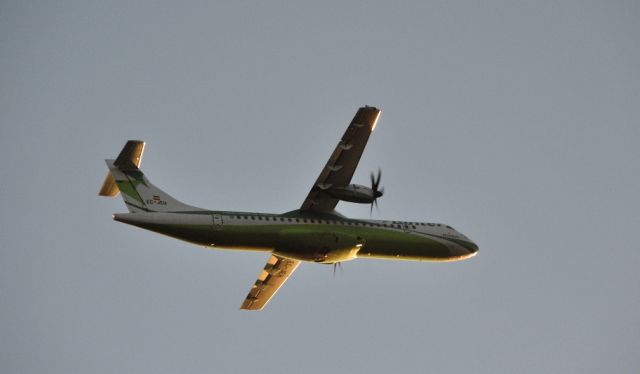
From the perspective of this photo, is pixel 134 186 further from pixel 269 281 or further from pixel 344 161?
pixel 269 281

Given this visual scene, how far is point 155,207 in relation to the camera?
4219cm

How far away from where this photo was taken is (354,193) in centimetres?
4425

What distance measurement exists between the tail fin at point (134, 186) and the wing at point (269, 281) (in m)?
7.58

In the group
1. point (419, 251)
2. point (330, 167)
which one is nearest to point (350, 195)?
point (330, 167)

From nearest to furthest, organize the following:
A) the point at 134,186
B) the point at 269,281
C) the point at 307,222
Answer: the point at 134,186 < the point at 307,222 < the point at 269,281

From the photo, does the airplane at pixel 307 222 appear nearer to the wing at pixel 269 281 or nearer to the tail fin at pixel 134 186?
the tail fin at pixel 134 186

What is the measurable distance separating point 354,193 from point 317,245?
9.34 feet

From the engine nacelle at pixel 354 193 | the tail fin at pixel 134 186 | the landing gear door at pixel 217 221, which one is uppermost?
the engine nacelle at pixel 354 193

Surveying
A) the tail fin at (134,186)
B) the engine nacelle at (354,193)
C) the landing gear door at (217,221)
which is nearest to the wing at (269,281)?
the engine nacelle at (354,193)

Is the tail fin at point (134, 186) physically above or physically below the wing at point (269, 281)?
above

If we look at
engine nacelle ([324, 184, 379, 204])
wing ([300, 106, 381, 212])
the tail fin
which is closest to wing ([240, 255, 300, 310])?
wing ([300, 106, 381, 212])

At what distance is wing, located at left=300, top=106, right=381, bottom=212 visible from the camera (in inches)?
1683

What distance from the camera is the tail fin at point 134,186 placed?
42031mm

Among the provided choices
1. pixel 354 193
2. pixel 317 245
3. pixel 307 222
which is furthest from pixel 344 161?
pixel 317 245
